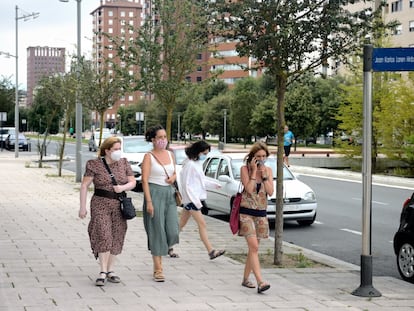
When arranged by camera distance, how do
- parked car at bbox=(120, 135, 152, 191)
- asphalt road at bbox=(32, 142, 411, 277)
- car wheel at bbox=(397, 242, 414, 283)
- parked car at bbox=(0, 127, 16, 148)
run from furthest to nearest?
parked car at bbox=(0, 127, 16, 148)
parked car at bbox=(120, 135, 152, 191)
asphalt road at bbox=(32, 142, 411, 277)
car wheel at bbox=(397, 242, 414, 283)

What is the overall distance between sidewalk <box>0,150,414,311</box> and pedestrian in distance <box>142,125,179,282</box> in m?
0.38

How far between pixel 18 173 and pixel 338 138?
1383cm

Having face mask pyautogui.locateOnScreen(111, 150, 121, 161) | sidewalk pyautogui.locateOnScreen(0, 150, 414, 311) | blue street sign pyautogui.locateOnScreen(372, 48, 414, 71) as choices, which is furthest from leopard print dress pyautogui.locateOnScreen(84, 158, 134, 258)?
blue street sign pyautogui.locateOnScreen(372, 48, 414, 71)

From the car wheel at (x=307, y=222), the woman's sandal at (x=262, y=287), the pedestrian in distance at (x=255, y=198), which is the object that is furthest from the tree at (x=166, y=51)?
the woman's sandal at (x=262, y=287)

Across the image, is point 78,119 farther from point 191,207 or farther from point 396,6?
point 396,6

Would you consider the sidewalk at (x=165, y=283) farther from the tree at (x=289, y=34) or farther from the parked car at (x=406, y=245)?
the tree at (x=289, y=34)

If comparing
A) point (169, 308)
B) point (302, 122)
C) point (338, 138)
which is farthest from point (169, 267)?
point (302, 122)

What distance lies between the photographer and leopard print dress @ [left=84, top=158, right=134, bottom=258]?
27.1 ft

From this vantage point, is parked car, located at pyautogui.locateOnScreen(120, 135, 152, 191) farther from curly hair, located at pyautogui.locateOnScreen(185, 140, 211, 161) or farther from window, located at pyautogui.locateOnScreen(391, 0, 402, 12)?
window, located at pyautogui.locateOnScreen(391, 0, 402, 12)

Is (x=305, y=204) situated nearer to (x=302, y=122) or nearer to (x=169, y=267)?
(x=169, y=267)

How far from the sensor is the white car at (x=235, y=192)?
1479cm

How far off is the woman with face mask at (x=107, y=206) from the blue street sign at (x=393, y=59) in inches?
115

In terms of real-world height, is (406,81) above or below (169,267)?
above

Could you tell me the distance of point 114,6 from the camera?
192m
